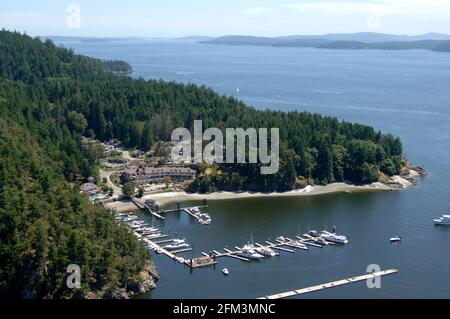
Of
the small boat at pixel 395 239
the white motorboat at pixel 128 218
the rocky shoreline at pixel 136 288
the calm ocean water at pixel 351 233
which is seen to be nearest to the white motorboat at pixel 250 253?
the calm ocean water at pixel 351 233

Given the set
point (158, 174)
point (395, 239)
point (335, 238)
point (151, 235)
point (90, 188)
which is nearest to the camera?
point (335, 238)

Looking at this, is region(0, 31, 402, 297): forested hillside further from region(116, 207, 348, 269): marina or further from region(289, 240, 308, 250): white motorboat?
region(289, 240, 308, 250): white motorboat

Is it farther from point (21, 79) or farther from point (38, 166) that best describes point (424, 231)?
point (21, 79)

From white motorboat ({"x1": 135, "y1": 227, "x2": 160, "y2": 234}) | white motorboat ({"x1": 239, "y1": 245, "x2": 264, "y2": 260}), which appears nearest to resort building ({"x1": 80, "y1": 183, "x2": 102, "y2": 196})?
white motorboat ({"x1": 135, "y1": 227, "x2": 160, "y2": 234})

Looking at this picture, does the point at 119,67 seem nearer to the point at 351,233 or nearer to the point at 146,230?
the point at 146,230

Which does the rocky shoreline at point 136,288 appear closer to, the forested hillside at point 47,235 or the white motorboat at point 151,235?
the forested hillside at point 47,235

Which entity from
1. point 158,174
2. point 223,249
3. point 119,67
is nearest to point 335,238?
point 223,249
